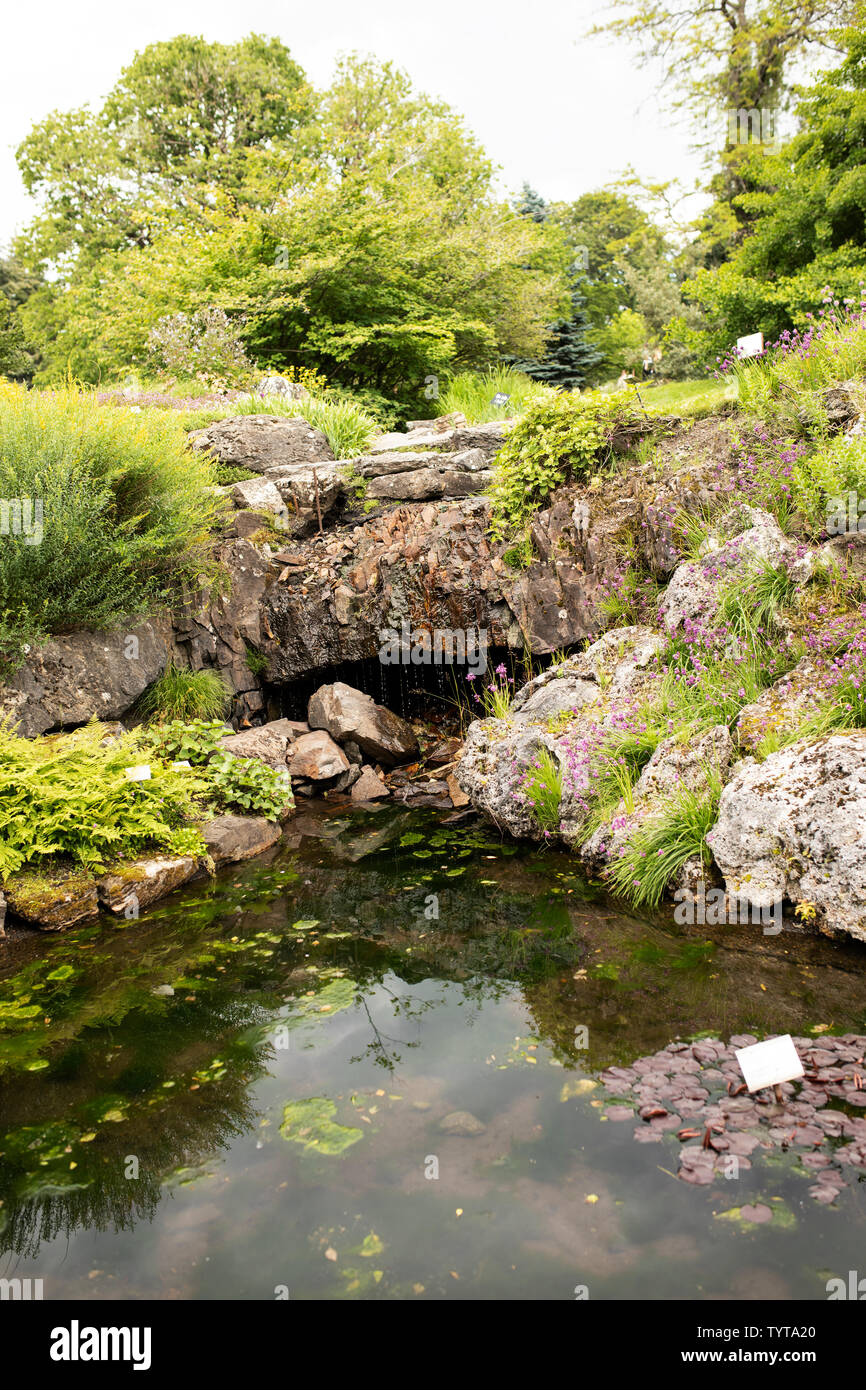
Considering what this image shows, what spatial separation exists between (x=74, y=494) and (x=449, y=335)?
977cm

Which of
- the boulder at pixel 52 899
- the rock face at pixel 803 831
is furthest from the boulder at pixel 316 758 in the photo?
the rock face at pixel 803 831

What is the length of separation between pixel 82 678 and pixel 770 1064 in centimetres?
608

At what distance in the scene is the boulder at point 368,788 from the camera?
7969mm

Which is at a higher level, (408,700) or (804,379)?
(804,379)

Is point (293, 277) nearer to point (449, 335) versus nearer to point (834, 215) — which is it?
point (449, 335)

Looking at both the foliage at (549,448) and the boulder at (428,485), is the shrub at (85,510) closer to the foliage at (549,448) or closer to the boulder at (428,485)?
the boulder at (428,485)

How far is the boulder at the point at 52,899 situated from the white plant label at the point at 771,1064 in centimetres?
439

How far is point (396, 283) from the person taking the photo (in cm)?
1503

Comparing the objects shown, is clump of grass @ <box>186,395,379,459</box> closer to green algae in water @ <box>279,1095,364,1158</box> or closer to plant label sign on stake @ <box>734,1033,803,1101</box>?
green algae in water @ <box>279,1095,364,1158</box>

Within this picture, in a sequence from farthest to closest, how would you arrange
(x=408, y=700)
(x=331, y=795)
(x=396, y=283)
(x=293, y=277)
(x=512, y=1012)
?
(x=396, y=283) < (x=293, y=277) < (x=408, y=700) < (x=331, y=795) < (x=512, y=1012)

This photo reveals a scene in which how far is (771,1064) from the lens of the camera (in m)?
3.12

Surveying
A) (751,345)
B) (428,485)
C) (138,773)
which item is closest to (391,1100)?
(138,773)

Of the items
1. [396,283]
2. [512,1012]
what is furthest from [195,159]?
[512,1012]

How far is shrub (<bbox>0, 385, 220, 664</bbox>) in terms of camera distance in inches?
257
